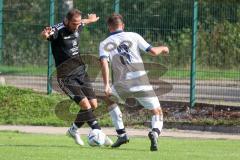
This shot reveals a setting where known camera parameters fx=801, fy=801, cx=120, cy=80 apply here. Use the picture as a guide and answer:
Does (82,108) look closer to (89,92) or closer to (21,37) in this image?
(89,92)

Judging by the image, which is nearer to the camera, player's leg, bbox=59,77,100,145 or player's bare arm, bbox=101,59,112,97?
player's bare arm, bbox=101,59,112,97

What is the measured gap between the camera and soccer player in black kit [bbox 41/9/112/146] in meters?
13.4

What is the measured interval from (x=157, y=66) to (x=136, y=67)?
669 cm

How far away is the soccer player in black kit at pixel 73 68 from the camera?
13.4 m

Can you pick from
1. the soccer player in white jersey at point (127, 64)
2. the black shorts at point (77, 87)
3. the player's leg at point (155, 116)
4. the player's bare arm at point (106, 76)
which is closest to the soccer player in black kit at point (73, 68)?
the black shorts at point (77, 87)

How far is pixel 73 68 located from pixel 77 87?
0.38 meters

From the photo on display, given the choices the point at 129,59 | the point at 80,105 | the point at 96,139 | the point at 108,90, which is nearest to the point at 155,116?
the point at 108,90

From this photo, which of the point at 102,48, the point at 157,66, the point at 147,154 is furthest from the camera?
the point at 157,66

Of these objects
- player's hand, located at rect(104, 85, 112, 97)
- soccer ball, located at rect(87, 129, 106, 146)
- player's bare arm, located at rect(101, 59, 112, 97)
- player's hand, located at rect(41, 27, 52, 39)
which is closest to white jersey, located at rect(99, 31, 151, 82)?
player's bare arm, located at rect(101, 59, 112, 97)

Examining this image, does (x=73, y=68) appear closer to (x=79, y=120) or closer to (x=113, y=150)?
(x=79, y=120)

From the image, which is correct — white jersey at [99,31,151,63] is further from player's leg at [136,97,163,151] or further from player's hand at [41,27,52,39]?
player's hand at [41,27,52,39]

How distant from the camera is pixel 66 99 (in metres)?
20.3

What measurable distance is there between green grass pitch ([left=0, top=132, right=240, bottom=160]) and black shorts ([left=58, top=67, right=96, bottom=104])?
2.81 feet

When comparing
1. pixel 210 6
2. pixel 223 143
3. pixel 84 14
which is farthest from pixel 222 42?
pixel 223 143
